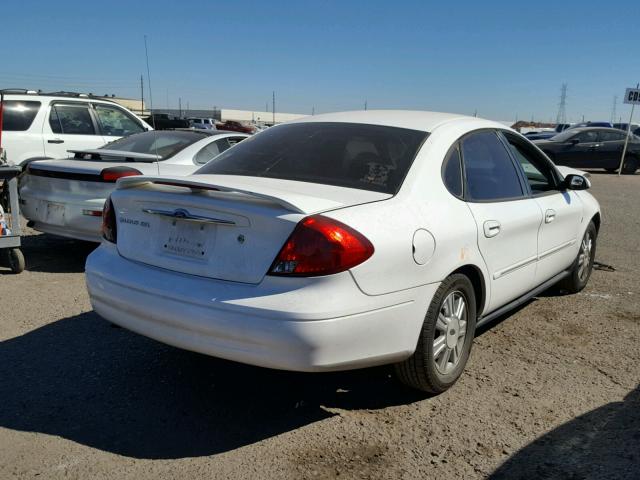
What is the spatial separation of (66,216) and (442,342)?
428cm

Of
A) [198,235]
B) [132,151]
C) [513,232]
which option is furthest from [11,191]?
[513,232]

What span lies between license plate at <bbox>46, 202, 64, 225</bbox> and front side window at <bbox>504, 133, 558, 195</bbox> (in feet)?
14.1

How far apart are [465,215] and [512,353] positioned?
48.5 inches

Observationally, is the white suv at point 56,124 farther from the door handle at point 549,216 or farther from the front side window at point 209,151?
the door handle at point 549,216

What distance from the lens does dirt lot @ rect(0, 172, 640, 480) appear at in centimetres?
283

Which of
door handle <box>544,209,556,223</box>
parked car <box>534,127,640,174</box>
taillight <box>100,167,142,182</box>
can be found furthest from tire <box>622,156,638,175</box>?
taillight <box>100,167,142,182</box>

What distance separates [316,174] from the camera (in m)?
3.54

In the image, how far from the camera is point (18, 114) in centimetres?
945

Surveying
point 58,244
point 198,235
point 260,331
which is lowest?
point 58,244

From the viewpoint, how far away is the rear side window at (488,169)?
386 cm

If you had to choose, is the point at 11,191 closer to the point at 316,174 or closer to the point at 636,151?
the point at 316,174

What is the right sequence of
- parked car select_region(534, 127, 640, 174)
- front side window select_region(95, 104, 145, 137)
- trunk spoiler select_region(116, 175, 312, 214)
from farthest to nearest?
parked car select_region(534, 127, 640, 174) < front side window select_region(95, 104, 145, 137) < trunk spoiler select_region(116, 175, 312, 214)

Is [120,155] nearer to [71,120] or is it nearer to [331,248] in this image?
[71,120]

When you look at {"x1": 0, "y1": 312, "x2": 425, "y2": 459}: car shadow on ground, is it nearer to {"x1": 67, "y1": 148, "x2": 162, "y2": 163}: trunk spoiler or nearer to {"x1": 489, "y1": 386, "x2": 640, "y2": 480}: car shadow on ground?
{"x1": 489, "y1": 386, "x2": 640, "y2": 480}: car shadow on ground
